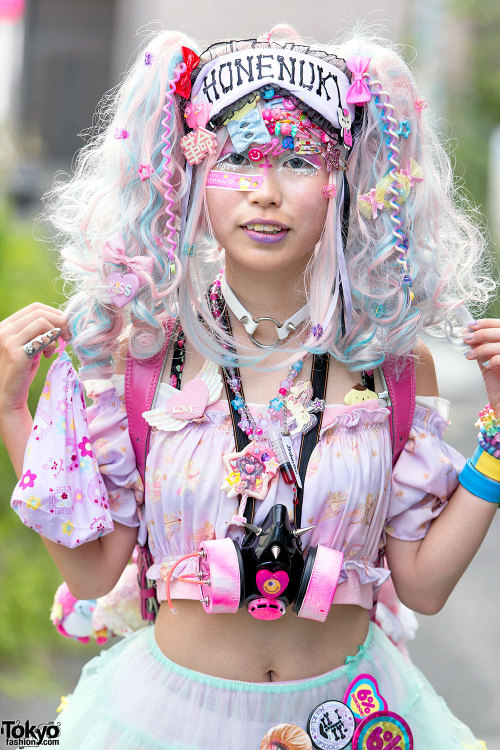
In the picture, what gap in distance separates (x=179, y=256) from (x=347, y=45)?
636 mm

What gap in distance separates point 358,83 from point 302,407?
749 millimetres

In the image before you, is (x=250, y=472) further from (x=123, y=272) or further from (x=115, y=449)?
(x=123, y=272)

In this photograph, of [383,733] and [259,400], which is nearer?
[383,733]

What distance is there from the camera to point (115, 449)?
233 cm

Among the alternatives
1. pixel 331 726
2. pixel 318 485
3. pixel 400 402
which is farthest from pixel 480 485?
pixel 331 726

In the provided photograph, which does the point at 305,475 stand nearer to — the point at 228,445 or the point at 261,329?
the point at 228,445

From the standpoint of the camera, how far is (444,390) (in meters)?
9.34

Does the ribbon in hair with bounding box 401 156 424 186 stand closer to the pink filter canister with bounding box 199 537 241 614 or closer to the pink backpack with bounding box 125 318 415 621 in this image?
the pink backpack with bounding box 125 318 415 621

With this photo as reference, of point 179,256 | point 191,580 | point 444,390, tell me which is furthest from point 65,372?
point 444,390

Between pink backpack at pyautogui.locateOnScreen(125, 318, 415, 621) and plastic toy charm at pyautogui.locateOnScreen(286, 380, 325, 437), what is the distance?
187 mm

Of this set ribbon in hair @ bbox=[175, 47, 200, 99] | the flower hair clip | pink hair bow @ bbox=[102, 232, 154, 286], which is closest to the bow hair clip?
pink hair bow @ bbox=[102, 232, 154, 286]

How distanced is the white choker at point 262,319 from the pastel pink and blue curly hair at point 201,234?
0.03m

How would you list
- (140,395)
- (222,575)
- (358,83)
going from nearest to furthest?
(222,575), (358,83), (140,395)

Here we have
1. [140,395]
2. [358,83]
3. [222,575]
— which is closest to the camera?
[222,575]
